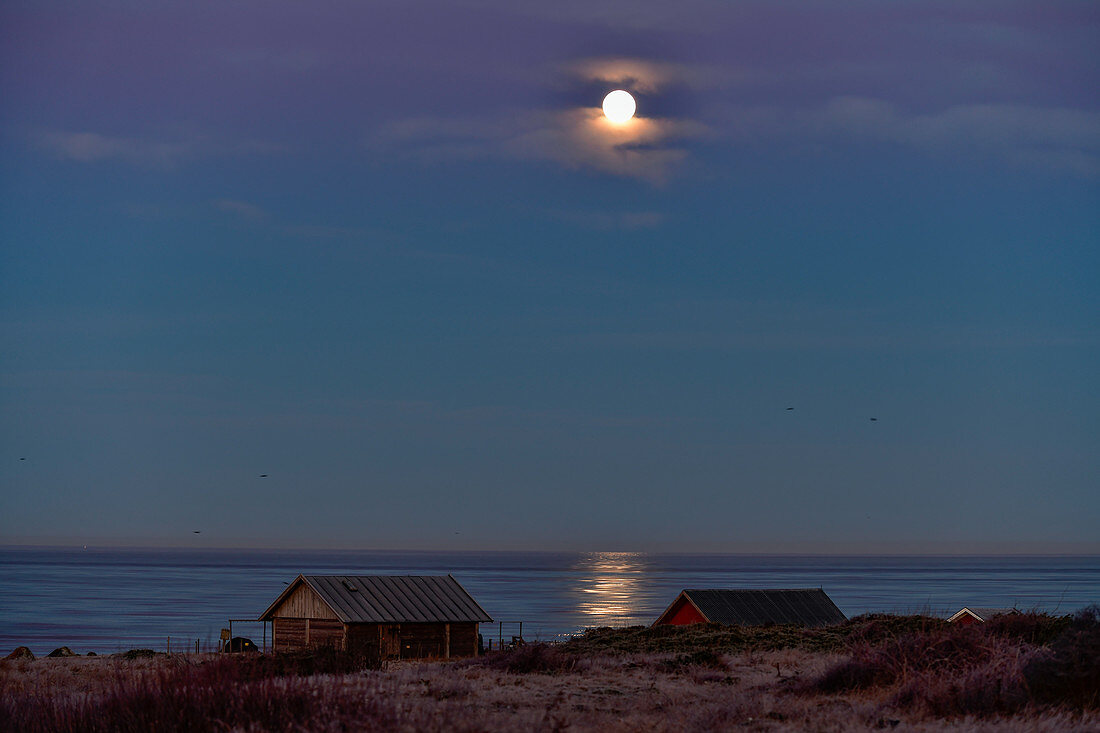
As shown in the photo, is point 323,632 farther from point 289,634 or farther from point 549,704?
point 549,704

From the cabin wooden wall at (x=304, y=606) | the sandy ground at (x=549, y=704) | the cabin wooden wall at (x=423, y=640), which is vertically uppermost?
the sandy ground at (x=549, y=704)

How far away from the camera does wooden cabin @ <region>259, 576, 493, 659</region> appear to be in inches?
1917

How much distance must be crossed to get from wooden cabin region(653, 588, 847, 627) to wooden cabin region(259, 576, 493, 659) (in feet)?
33.0

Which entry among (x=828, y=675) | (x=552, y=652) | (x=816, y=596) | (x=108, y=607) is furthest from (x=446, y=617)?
(x=108, y=607)

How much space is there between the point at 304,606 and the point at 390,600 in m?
3.85

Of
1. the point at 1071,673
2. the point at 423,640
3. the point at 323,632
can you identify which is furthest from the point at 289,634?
the point at 1071,673

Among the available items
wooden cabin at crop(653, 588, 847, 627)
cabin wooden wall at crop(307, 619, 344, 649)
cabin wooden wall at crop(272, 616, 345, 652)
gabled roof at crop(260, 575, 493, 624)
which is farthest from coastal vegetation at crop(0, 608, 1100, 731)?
wooden cabin at crop(653, 588, 847, 627)

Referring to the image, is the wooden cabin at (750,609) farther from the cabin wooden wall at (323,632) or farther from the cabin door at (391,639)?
the cabin wooden wall at (323,632)

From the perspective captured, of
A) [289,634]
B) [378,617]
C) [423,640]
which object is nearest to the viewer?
[378,617]

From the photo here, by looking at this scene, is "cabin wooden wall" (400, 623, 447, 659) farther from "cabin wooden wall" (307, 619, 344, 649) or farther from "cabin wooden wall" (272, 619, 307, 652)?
"cabin wooden wall" (272, 619, 307, 652)

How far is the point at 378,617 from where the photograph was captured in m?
49.2

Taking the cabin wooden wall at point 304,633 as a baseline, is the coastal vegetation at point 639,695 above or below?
above

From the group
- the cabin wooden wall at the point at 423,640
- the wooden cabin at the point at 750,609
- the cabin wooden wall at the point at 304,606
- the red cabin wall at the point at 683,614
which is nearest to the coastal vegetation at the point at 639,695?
the cabin wooden wall at the point at 423,640

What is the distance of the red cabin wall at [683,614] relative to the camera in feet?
179
